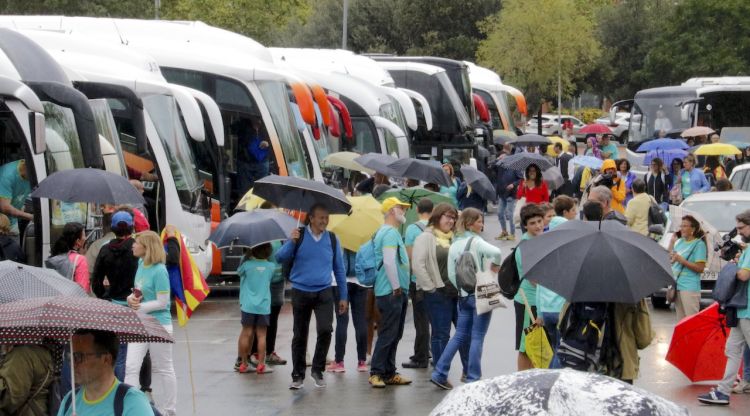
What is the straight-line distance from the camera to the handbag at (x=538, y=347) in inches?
439

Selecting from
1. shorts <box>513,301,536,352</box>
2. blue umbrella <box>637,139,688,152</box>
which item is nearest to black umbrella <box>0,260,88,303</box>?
shorts <box>513,301,536,352</box>

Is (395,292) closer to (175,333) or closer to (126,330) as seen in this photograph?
(175,333)

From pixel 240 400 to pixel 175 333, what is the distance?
161 inches

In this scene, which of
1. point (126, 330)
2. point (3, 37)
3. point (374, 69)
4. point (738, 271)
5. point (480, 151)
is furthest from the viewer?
point (480, 151)

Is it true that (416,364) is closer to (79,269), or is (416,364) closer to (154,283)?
(154,283)

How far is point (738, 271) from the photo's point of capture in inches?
458

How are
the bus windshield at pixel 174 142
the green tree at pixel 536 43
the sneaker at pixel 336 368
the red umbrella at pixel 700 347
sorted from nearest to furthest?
the red umbrella at pixel 700 347
the sneaker at pixel 336 368
the bus windshield at pixel 174 142
the green tree at pixel 536 43

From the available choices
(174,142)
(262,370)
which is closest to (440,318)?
(262,370)

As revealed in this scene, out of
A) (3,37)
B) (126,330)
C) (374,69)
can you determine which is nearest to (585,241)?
(126,330)

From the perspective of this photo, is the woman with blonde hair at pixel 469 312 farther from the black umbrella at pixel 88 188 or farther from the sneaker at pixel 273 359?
the black umbrella at pixel 88 188

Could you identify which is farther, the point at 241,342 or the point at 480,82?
the point at 480,82

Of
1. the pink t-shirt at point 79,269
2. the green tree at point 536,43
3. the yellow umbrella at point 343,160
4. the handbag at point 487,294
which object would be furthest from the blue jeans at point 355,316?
the green tree at point 536,43

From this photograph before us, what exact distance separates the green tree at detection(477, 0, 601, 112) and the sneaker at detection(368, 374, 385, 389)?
52519 millimetres

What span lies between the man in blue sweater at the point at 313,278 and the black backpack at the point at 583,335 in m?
3.29
